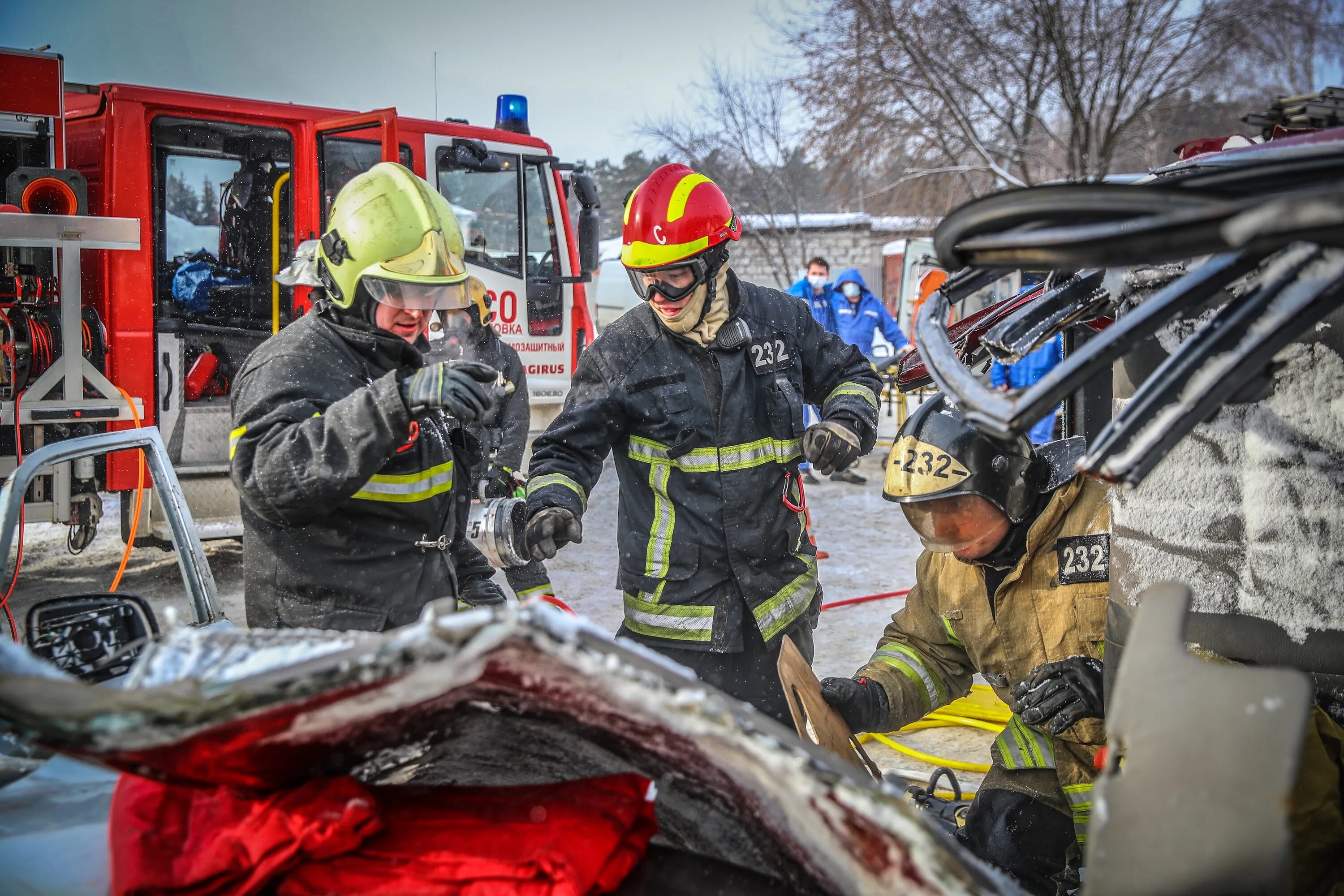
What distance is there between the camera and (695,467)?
9.77 ft

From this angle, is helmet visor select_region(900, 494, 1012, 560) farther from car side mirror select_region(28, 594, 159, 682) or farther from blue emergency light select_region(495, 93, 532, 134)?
blue emergency light select_region(495, 93, 532, 134)

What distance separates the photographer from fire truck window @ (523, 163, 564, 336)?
293 inches

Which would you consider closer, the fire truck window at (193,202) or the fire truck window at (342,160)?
the fire truck window at (193,202)

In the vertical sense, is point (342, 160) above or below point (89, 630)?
above

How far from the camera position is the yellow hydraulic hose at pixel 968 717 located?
12.9 ft

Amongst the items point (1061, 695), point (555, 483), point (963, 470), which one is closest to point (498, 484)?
point (555, 483)

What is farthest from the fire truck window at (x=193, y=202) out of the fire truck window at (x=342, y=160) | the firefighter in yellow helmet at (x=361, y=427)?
the firefighter in yellow helmet at (x=361, y=427)

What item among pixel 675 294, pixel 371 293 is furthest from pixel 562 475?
pixel 371 293

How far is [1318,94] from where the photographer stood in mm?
1849

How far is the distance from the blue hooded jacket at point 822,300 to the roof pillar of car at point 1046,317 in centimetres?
837

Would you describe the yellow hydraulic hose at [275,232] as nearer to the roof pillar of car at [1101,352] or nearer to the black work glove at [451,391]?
the black work glove at [451,391]

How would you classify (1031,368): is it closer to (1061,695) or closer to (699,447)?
(699,447)

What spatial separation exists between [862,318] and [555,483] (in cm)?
757

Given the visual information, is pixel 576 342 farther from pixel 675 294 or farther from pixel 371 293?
pixel 371 293
